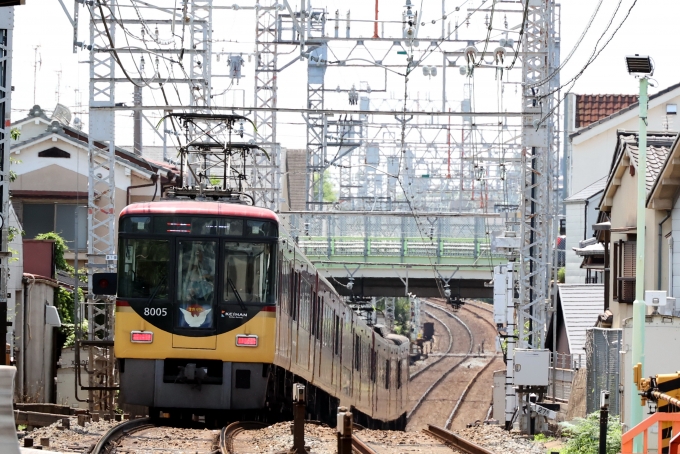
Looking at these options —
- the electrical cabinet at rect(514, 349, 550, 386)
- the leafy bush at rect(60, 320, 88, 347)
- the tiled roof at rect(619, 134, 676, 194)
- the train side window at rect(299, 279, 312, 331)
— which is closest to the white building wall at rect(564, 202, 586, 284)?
the tiled roof at rect(619, 134, 676, 194)

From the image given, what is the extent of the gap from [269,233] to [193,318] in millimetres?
1279

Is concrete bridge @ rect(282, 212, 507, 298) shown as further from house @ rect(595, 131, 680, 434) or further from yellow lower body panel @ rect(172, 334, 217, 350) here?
yellow lower body panel @ rect(172, 334, 217, 350)

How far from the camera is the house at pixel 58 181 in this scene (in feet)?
97.7

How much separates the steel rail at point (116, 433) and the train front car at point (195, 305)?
1.13 ft

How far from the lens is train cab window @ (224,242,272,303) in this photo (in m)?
12.8

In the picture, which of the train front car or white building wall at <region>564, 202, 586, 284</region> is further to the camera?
white building wall at <region>564, 202, 586, 284</region>

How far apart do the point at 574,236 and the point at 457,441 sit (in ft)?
67.1

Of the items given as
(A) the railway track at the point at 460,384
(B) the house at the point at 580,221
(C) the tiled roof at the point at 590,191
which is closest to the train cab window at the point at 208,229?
(B) the house at the point at 580,221

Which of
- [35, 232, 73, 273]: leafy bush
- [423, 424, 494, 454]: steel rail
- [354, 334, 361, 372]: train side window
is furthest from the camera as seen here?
[35, 232, 73, 273]: leafy bush

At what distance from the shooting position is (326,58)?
27.9 m

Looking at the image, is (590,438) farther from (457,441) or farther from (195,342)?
(195,342)

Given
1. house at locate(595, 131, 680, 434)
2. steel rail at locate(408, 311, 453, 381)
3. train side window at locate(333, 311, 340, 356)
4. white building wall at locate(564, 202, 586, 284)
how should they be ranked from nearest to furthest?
house at locate(595, 131, 680, 434)
train side window at locate(333, 311, 340, 356)
white building wall at locate(564, 202, 586, 284)
steel rail at locate(408, 311, 453, 381)

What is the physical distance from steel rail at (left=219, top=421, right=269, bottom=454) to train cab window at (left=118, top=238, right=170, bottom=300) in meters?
1.72

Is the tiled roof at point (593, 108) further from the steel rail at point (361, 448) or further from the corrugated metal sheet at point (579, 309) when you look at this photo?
the steel rail at point (361, 448)
